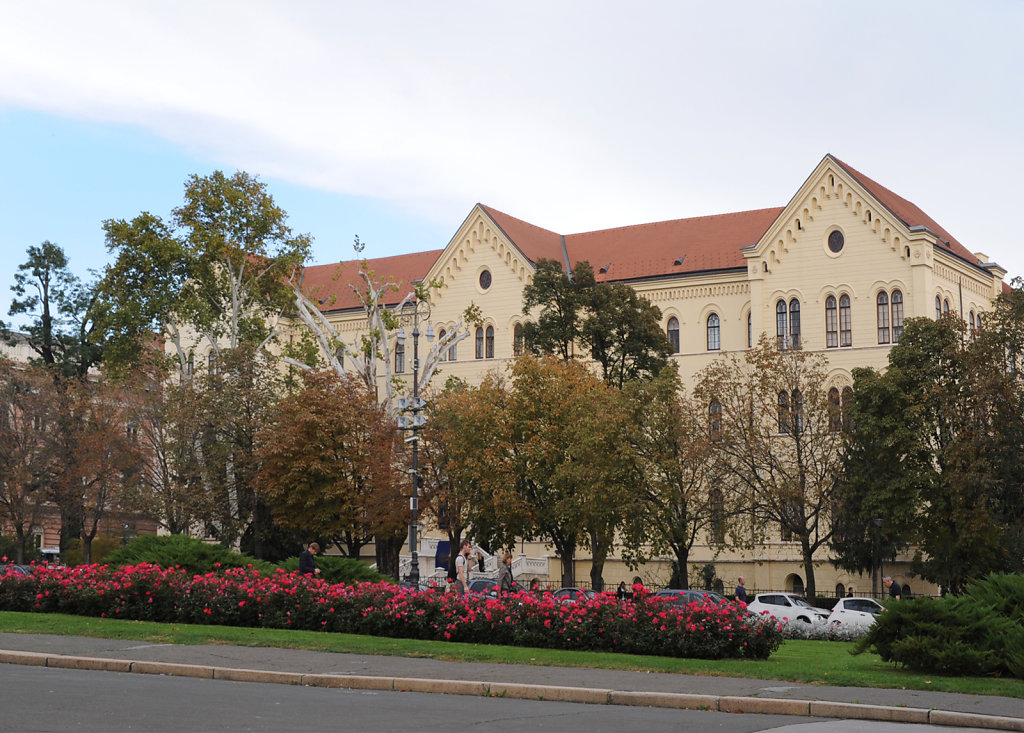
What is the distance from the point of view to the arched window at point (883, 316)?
195 ft

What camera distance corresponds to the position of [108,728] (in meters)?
11.6

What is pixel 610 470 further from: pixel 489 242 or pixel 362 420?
pixel 489 242

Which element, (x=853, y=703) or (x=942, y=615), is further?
(x=942, y=615)

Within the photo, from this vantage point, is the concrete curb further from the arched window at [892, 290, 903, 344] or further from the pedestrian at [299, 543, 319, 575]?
the arched window at [892, 290, 903, 344]

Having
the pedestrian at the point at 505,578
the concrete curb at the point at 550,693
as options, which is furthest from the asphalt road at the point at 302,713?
the pedestrian at the point at 505,578

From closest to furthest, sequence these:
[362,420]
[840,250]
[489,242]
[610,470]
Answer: [610,470] → [362,420] → [840,250] → [489,242]

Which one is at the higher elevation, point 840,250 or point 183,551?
point 840,250

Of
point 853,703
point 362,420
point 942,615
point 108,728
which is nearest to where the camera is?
point 108,728

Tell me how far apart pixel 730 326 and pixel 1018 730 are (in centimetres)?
5171

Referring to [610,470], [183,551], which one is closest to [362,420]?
[610,470]

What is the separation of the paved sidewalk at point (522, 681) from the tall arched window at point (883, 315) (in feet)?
147

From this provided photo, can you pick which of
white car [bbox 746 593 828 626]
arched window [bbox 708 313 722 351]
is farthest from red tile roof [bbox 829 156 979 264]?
white car [bbox 746 593 828 626]

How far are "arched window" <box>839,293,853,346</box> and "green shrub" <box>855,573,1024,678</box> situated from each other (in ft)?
139

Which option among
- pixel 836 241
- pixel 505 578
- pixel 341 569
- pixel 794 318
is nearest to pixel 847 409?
pixel 794 318
